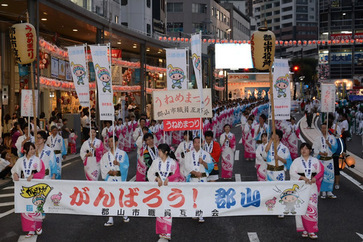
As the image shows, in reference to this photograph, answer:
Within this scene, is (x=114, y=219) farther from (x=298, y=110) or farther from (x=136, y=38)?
(x=298, y=110)

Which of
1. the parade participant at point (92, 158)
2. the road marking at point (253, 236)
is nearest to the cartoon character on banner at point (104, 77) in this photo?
the parade participant at point (92, 158)

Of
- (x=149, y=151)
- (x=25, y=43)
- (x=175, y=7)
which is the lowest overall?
(x=149, y=151)

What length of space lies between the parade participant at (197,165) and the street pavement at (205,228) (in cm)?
65

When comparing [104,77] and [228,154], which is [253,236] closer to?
[104,77]

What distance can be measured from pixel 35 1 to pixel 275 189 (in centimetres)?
1493

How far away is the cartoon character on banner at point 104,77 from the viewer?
9981 mm

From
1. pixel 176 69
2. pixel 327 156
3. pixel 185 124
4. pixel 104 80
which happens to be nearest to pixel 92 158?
pixel 104 80

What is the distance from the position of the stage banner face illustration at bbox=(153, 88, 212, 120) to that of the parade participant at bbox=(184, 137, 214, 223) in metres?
0.59

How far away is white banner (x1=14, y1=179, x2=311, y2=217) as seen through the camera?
293 inches

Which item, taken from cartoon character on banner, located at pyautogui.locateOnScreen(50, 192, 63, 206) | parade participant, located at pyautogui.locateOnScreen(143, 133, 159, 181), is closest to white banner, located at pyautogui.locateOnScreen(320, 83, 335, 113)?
parade participant, located at pyautogui.locateOnScreen(143, 133, 159, 181)

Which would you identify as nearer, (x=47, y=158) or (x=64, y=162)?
(x=47, y=158)

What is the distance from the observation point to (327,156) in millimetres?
10508

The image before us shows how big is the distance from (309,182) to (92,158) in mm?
5033

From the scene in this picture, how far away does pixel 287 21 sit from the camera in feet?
411
